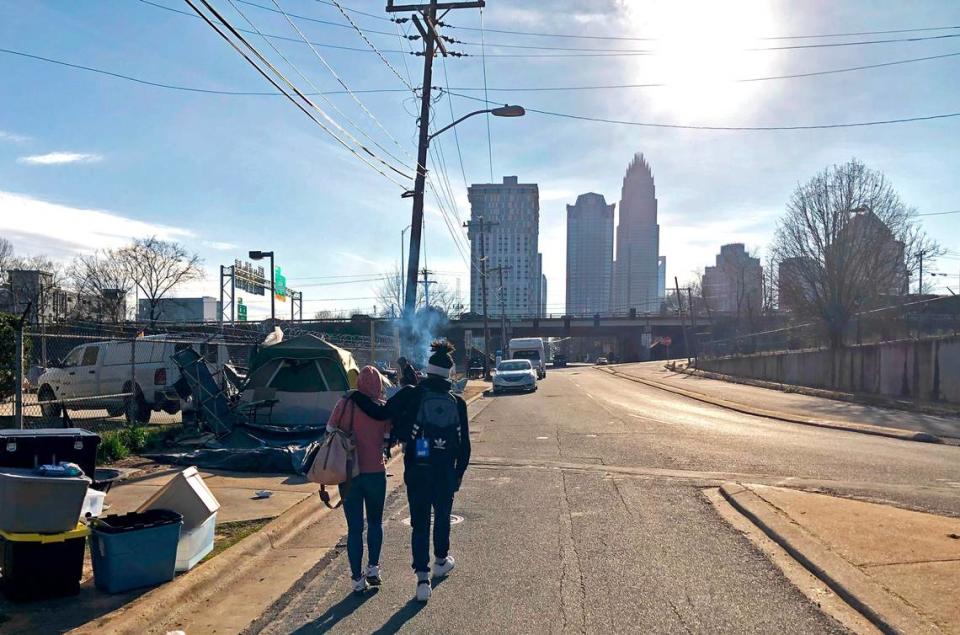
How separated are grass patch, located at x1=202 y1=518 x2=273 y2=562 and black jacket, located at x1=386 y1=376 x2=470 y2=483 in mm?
2133

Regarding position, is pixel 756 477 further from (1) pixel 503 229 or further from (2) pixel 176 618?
(1) pixel 503 229

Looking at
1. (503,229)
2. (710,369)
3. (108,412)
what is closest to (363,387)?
(108,412)

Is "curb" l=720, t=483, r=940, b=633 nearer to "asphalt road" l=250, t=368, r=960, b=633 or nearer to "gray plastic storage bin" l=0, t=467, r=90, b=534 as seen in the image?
"asphalt road" l=250, t=368, r=960, b=633

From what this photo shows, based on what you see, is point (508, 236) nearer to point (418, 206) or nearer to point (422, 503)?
point (418, 206)

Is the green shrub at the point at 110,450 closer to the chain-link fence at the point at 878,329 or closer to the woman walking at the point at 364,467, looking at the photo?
the woman walking at the point at 364,467

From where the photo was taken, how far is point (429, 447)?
20.5 ft

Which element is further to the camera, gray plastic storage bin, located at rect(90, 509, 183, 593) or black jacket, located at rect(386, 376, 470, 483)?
black jacket, located at rect(386, 376, 470, 483)

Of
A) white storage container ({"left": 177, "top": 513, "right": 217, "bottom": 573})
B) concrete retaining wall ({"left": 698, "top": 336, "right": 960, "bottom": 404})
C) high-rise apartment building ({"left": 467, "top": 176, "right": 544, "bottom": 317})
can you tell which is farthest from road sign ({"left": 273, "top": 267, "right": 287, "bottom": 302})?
white storage container ({"left": 177, "top": 513, "right": 217, "bottom": 573})

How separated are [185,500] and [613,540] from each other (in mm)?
4021

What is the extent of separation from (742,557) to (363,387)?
3.79 m

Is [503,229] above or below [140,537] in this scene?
above

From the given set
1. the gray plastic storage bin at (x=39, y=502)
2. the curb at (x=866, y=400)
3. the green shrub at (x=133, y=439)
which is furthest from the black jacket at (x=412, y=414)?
the curb at (x=866, y=400)

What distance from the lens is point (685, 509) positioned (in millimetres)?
9516

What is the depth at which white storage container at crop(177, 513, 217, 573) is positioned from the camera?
6.41m
